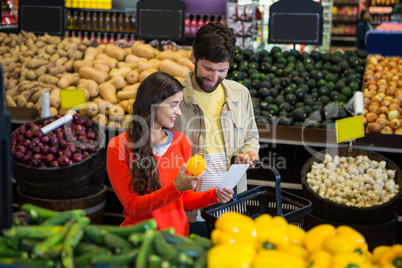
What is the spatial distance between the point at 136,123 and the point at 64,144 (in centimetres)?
170

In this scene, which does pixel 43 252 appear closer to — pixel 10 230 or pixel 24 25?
pixel 10 230

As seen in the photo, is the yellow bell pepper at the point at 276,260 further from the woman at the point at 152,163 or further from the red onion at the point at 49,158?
the red onion at the point at 49,158

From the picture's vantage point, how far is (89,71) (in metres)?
4.75

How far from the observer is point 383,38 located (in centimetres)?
846

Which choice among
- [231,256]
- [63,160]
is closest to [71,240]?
[231,256]

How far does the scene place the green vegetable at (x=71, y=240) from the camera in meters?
1.19

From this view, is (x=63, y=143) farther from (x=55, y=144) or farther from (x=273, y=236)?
(x=273, y=236)

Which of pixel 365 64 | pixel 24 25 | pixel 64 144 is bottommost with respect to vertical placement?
pixel 64 144

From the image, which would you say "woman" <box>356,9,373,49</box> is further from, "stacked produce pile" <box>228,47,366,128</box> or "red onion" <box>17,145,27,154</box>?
"red onion" <box>17,145,27,154</box>

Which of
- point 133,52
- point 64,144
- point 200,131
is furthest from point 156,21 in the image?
point 200,131

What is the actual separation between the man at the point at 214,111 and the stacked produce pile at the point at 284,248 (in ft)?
3.34

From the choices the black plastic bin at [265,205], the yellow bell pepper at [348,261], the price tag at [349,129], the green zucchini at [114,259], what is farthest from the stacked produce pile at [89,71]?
the yellow bell pepper at [348,261]

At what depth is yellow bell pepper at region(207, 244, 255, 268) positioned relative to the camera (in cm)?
117

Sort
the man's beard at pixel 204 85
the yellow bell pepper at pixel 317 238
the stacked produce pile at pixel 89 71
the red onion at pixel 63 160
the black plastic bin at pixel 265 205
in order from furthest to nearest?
the stacked produce pile at pixel 89 71, the red onion at pixel 63 160, the man's beard at pixel 204 85, the black plastic bin at pixel 265 205, the yellow bell pepper at pixel 317 238
